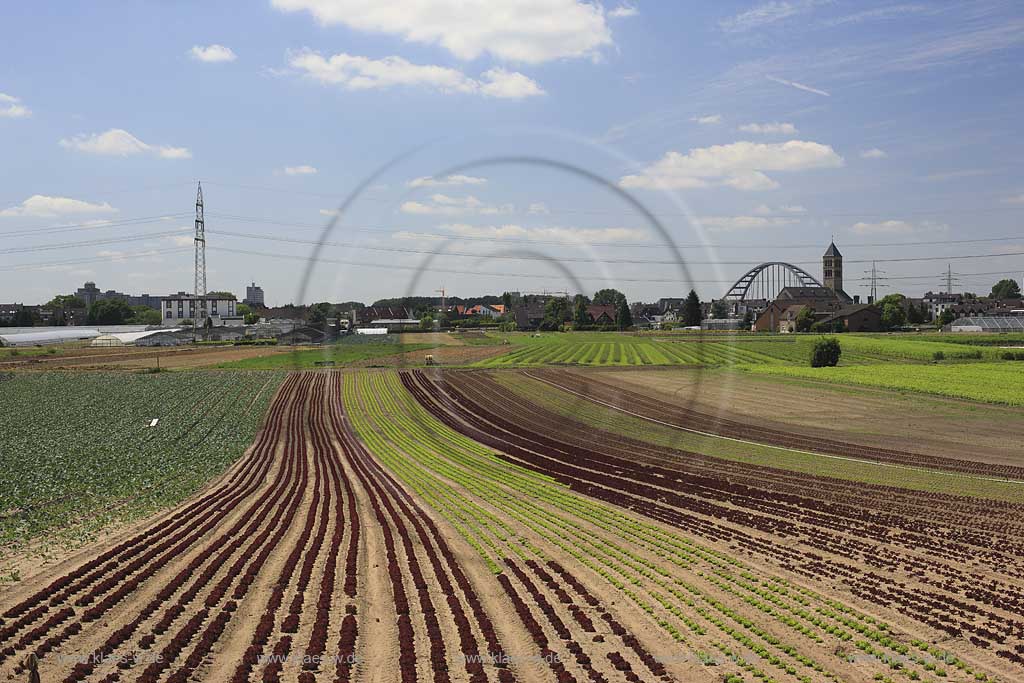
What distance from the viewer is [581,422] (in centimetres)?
6244

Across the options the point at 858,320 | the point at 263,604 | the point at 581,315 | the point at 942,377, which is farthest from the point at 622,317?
the point at 858,320

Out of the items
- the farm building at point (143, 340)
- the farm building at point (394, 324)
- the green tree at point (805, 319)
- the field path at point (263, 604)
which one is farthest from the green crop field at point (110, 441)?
the green tree at point (805, 319)

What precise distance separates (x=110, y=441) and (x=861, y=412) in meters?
56.3

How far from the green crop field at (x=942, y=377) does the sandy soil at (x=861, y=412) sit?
1.81 m

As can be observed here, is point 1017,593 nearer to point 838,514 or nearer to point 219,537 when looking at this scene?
point 838,514

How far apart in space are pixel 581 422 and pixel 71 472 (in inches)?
1410

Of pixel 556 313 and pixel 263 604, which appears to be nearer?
pixel 263 604

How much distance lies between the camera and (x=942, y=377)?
7844cm

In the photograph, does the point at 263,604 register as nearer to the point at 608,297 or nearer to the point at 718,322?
the point at 608,297

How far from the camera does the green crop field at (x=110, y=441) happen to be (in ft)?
111

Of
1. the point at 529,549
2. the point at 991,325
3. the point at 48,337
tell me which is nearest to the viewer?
the point at 529,549

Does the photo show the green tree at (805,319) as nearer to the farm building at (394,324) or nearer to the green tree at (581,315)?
the farm building at (394,324)

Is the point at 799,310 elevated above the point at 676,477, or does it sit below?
above

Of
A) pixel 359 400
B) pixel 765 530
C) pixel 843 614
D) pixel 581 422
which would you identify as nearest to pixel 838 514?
pixel 765 530
